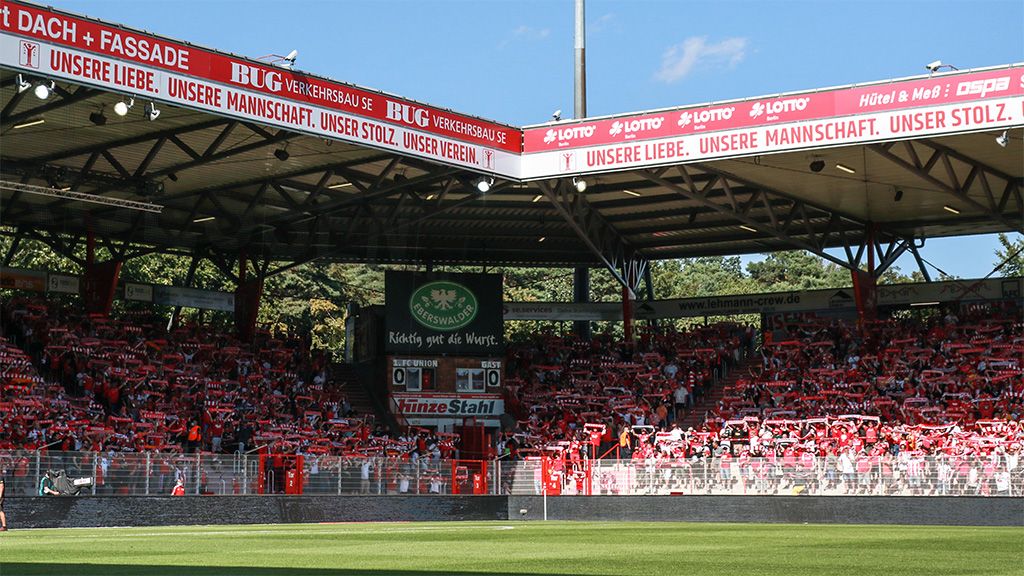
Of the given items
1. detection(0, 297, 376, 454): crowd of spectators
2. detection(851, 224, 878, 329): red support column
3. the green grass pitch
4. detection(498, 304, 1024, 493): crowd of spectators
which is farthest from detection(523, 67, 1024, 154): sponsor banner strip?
detection(851, 224, 878, 329): red support column

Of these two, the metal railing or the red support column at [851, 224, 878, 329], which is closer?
the metal railing

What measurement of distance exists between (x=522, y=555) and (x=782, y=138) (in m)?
17.8

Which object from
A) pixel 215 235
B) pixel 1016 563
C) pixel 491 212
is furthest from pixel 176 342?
pixel 1016 563

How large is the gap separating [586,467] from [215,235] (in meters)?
16.2

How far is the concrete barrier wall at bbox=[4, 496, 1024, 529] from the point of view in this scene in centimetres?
2636

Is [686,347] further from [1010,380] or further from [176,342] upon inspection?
[176,342]

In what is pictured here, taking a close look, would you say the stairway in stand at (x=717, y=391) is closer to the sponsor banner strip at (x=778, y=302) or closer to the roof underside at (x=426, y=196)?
the sponsor banner strip at (x=778, y=302)

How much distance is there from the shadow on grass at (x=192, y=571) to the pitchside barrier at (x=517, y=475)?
14.6 metres

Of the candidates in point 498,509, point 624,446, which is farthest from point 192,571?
point 624,446

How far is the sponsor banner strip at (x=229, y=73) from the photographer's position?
974 inches

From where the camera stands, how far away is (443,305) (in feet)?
141

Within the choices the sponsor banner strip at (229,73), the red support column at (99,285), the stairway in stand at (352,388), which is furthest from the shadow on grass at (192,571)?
the stairway in stand at (352,388)

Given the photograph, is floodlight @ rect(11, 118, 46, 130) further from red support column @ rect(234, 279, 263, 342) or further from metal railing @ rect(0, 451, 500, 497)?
red support column @ rect(234, 279, 263, 342)

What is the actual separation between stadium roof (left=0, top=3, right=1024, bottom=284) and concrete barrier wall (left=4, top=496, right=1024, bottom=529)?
286 inches
